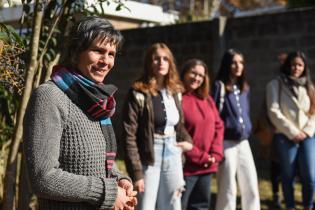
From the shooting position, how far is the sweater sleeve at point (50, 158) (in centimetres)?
210

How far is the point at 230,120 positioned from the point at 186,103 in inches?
26.3

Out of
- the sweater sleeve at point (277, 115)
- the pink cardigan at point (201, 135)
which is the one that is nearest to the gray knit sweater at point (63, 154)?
the pink cardigan at point (201, 135)

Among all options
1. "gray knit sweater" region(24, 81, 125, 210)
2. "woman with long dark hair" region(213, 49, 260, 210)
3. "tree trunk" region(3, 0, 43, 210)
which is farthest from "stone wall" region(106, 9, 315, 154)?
"gray knit sweater" region(24, 81, 125, 210)

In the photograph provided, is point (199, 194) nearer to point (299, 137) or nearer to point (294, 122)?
point (299, 137)

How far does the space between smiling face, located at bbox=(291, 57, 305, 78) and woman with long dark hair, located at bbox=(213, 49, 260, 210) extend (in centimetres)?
74

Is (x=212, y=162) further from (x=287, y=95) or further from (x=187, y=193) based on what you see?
(x=287, y=95)

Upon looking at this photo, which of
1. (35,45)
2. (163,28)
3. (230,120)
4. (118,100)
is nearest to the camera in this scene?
(35,45)

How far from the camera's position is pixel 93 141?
229cm

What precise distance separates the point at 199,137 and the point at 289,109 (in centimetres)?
144

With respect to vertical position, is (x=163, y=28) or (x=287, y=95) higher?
(x=163, y=28)

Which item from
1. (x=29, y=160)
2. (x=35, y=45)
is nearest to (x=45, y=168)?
(x=29, y=160)

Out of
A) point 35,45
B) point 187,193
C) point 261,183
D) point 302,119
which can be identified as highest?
point 35,45

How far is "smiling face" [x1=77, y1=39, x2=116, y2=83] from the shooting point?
2.33 metres

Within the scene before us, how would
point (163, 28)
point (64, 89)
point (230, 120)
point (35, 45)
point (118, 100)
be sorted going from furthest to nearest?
point (118, 100)
point (163, 28)
point (230, 120)
point (35, 45)
point (64, 89)
